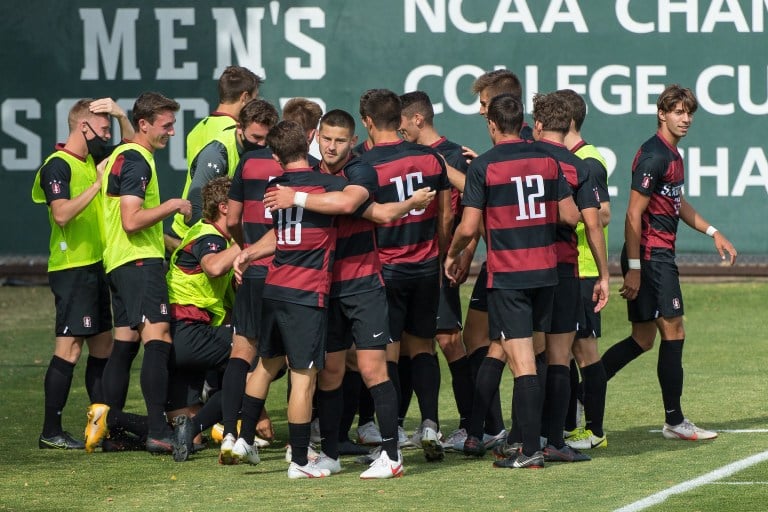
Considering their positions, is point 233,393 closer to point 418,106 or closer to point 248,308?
point 248,308

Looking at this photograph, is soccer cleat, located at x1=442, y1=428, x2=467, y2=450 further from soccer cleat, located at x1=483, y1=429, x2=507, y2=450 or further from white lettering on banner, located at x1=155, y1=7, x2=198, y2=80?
white lettering on banner, located at x1=155, y1=7, x2=198, y2=80

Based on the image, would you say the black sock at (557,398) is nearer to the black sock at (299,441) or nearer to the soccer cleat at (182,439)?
the black sock at (299,441)

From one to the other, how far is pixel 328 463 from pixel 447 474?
614mm

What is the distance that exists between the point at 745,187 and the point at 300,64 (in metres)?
4.91

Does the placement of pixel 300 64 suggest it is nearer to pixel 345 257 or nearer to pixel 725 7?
pixel 725 7

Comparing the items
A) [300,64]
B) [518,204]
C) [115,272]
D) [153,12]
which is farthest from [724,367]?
[153,12]

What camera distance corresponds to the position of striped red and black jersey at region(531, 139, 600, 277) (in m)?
7.72

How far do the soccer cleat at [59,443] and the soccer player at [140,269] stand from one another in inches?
7.8

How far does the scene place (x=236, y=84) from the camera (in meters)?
9.12

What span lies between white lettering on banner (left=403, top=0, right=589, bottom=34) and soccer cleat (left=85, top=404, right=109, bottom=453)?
8361mm

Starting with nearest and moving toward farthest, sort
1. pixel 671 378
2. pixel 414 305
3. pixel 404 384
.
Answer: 1. pixel 414 305
2. pixel 671 378
3. pixel 404 384

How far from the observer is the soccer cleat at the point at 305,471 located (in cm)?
735

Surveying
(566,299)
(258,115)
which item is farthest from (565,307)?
(258,115)

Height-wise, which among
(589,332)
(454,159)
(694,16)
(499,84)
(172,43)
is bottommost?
(589,332)
